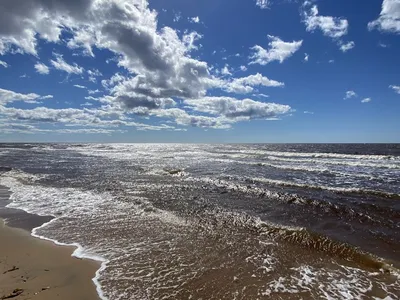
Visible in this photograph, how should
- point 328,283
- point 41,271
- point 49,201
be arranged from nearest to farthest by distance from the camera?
1. point 328,283
2. point 41,271
3. point 49,201

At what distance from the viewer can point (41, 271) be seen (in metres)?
→ 6.04

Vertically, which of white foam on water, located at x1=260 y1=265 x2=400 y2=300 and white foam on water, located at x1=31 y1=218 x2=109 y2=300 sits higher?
white foam on water, located at x1=31 y1=218 x2=109 y2=300

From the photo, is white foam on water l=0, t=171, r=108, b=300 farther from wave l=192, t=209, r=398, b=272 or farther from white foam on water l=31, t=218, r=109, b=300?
wave l=192, t=209, r=398, b=272

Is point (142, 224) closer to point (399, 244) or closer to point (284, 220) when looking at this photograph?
point (284, 220)

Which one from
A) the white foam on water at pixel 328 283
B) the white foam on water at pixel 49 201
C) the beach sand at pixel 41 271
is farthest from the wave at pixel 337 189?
the beach sand at pixel 41 271

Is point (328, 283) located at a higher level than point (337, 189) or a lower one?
lower

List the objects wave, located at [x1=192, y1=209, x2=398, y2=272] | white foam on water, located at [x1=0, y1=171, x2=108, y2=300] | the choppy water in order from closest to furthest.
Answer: the choppy water
white foam on water, located at [x1=0, y1=171, x2=108, y2=300]
wave, located at [x1=192, y1=209, x2=398, y2=272]

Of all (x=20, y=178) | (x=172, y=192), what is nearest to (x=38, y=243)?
(x=172, y=192)

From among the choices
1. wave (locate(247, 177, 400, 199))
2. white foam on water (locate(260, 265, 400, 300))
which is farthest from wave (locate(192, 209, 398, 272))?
wave (locate(247, 177, 400, 199))

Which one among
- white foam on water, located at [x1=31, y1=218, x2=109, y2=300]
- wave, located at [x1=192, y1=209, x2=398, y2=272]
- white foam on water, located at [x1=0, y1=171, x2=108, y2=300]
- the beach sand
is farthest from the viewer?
wave, located at [x1=192, y1=209, x2=398, y2=272]

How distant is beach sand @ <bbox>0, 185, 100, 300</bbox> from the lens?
16.8 feet

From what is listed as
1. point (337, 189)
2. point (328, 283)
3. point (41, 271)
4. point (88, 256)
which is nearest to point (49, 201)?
point (88, 256)

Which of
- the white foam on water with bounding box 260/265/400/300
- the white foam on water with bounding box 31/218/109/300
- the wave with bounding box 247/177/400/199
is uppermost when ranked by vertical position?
the wave with bounding box 247/177/400/199

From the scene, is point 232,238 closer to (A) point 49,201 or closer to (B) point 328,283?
(B) point 328,283
